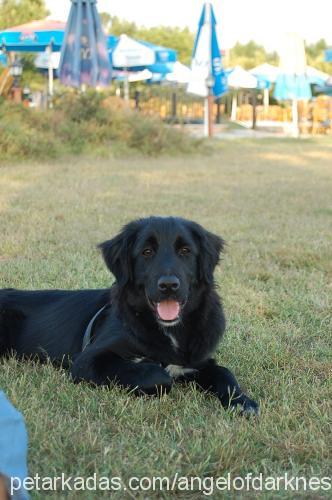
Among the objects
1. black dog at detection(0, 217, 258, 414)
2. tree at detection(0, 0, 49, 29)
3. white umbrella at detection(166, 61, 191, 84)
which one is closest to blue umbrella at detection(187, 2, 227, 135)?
white umbrella at detection(166, 61, 191, 84)

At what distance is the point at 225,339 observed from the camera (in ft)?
14.7

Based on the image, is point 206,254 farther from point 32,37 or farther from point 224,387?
point 32,37

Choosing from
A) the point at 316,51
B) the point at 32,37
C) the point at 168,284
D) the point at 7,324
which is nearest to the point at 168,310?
the point at 168,284

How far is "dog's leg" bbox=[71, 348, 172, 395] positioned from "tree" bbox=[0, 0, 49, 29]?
34.9 metres

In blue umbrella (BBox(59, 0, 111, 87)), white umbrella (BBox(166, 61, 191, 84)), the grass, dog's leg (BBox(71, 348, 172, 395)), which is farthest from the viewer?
white umbrella (BBox(166, 61, 191, 84))

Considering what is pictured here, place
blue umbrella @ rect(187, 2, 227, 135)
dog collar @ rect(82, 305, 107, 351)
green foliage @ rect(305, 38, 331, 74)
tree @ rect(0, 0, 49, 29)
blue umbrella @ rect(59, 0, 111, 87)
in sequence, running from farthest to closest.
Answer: green foliage @ rect(305, 38, 331, 74) → tree @ rect(0, 0, 49, 29) → blue umbrella @ rect(187, 2, 227, 135) → blue umbrella @ rect(59, 0, 111, 87) → dog collar @ rect(82, 305, 107, 351)

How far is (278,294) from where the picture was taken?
5484 millimetres

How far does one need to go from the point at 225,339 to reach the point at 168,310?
1027 mm

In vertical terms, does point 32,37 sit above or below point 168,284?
above

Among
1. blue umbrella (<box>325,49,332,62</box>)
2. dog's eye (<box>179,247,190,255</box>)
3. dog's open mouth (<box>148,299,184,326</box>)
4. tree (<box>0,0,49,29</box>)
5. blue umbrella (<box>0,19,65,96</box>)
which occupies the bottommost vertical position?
dog's open mouth (<box>148,299,184,326</box>)

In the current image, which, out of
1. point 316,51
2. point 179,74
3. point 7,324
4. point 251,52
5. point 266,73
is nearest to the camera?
point 7,324

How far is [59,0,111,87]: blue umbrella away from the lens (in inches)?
720

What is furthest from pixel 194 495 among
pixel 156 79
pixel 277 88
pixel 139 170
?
pixel 156 79

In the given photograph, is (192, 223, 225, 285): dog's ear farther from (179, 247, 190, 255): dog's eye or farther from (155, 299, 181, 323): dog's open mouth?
(155, 299, 181, 323): dog's open mouth
